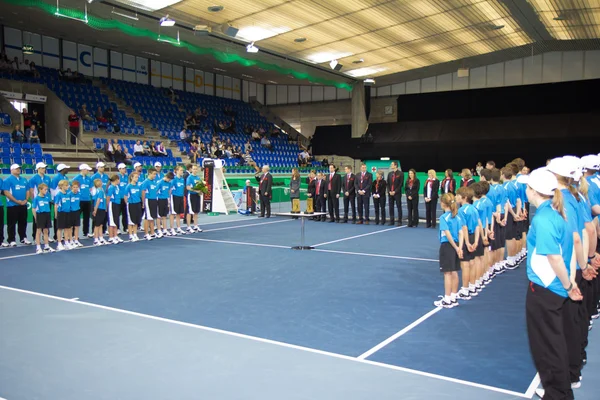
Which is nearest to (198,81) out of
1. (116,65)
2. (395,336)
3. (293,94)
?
(116,65)

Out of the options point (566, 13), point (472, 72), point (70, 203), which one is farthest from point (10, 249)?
point (472, 72)

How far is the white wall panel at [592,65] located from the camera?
89.9 ft

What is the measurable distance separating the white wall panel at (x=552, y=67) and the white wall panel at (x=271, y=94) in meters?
19.0

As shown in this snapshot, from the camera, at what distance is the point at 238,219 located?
1839cm

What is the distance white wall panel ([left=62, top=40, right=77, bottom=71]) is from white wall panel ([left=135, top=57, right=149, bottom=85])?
397 cm

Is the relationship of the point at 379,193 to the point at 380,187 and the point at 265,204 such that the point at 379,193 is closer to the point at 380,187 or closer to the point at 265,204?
the point at 380,187

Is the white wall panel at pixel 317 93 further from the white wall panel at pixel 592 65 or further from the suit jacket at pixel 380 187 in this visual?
the suit jacket at pixel 380 187

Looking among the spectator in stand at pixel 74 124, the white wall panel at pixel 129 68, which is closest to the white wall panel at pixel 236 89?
the white wall panel at pixel 129 68

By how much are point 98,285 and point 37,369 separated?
3.52m

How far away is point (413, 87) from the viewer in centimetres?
3328

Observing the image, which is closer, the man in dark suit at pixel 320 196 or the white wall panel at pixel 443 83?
the man in dark suit at pixel 320 196

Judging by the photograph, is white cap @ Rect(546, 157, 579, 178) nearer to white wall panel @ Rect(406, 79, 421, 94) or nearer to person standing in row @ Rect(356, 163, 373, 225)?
person standing in row @ Rect(356, 163, 373, 225)

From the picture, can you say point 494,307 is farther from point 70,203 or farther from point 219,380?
point 70,203

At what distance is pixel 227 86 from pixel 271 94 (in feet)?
13.1
